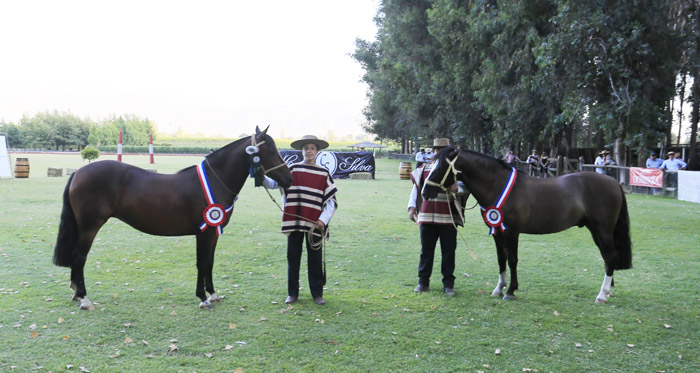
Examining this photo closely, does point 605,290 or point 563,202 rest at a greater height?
point 563,202

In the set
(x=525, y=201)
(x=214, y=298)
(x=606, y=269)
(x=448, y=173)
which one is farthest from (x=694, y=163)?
(x=214, y=298)

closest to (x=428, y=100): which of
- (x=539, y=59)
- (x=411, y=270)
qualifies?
(x=539, y=59)

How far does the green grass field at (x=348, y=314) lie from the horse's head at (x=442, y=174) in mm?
1304

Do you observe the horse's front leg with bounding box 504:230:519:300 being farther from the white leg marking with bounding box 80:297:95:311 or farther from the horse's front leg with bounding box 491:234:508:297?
the white leg marking with bounding box 80:297:95:311

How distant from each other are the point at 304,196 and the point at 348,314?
1370 millimetres

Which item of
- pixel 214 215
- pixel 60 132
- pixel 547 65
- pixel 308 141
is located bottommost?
pixel 214 215

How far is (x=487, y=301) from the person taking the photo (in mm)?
5777

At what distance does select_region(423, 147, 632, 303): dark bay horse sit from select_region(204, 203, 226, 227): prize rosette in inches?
91.6

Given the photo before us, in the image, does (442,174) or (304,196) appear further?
(442,174)

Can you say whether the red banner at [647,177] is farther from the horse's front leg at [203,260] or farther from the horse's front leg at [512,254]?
the horse's front leg at [203,260]

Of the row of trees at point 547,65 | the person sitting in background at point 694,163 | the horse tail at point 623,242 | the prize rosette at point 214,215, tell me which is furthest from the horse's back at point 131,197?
the person sitting in background at point 694,163

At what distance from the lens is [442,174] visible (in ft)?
18.6

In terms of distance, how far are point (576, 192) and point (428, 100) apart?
2994 cm

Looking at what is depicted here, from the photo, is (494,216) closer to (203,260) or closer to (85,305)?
(203,260)
